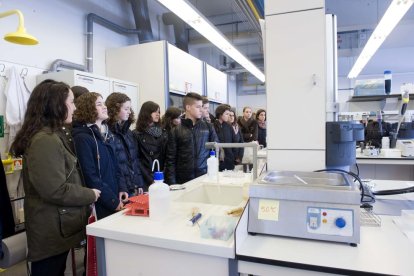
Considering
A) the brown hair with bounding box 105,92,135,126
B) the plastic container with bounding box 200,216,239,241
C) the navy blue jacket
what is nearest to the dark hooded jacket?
the brown hair with bounding box 105,92,135,126

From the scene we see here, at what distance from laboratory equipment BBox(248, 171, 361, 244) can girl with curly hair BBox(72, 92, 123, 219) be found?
0.93m

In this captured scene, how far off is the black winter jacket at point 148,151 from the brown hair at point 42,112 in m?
1.09

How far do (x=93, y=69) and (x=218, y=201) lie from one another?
2622mm

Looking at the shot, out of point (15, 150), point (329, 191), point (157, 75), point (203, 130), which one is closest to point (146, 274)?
point (329, 191)

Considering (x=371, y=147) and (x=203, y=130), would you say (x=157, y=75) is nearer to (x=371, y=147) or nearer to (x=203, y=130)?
(x=203, y=130)

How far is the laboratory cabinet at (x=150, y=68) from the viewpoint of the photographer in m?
3.58

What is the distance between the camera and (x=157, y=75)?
3586 millimetres

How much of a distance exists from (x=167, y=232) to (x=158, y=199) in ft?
0.53

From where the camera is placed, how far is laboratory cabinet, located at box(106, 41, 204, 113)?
3.58 metres

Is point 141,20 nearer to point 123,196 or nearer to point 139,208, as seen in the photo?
point 123,196

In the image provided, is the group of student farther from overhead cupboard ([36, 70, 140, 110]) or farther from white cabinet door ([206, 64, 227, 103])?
white cabinet door ([206, 64, 227, 103])

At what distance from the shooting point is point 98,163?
1.61m

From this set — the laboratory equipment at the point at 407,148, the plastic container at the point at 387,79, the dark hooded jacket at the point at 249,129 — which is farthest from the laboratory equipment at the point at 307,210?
the dark hooded jacket at the point at 249,129

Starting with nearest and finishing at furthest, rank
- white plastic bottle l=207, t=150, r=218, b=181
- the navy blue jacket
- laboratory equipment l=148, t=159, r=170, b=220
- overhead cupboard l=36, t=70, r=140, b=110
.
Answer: laboratory equipment l=148, t=159, r=170, b=220, the navy blue jacket, white plastic bottle l=207, t=150, r=218, b=181, overhead cupboard l=36, t=70, r=140, b=110
